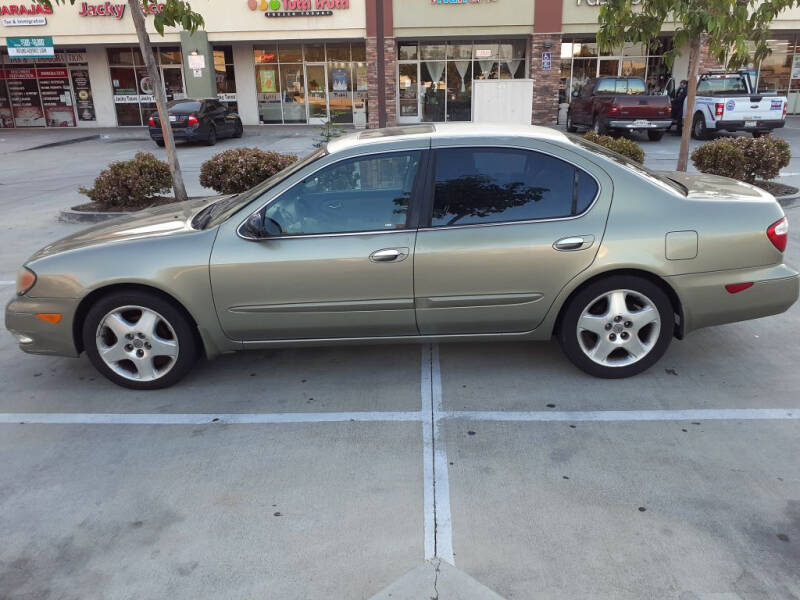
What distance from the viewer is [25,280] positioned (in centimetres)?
434

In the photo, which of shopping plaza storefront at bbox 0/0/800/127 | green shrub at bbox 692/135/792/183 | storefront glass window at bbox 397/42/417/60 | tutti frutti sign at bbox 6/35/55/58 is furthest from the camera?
storefront glass window at bbox 397/42/417/60

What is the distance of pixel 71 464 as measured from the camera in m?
3.62

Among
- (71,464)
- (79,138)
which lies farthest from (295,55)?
(71,464)

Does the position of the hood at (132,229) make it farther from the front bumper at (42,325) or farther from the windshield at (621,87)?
the windshield at (621,87)

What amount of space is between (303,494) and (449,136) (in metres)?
2.35

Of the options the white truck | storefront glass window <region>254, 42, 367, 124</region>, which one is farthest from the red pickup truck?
storefront glass window <region>254, 42, 367, 124</region>

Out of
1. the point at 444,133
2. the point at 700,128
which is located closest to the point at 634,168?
the point at 444,133

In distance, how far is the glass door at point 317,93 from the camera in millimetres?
26750

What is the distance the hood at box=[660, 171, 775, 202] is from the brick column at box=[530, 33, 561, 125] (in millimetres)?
19220

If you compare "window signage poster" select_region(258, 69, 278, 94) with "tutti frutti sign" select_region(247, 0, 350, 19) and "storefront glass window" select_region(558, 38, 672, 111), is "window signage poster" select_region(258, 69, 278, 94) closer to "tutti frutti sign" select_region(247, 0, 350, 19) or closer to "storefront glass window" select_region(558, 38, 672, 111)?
"tutti frutti sign" select_region(247, 0, 350, 19)

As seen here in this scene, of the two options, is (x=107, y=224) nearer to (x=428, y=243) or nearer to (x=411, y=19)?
(x=428, y=243)

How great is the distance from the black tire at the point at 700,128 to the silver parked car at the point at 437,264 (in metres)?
16.0

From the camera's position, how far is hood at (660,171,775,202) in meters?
4.29

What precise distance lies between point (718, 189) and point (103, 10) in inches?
1007
